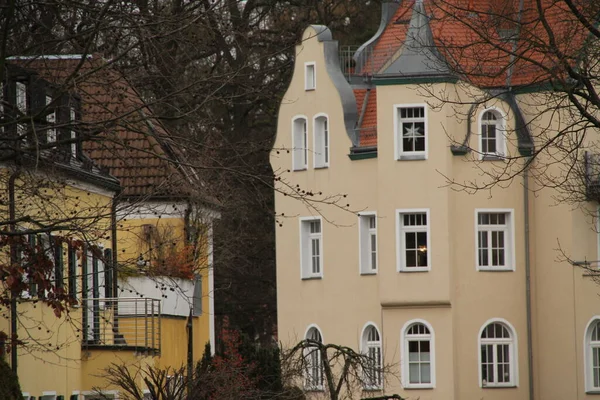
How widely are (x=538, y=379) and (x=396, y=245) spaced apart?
576 centimetres

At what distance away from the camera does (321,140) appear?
51.8 metres

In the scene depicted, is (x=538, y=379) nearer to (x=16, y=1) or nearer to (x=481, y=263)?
(x=481, y=263)

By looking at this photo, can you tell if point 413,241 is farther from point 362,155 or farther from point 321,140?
point 321,140

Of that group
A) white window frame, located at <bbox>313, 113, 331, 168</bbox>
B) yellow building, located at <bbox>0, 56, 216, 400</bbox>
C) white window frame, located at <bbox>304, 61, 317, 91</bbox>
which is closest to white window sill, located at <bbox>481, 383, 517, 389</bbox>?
white window frame, located at <bbox>313, 113, 331, 168</bbox>

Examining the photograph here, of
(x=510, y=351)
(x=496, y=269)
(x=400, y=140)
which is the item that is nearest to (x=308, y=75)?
(x=400, y=140)

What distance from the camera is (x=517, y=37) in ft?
61.1

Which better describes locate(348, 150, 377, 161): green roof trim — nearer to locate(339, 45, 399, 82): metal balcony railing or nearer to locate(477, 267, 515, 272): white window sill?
locate(339, 45, 399, 82): metal balcony railing

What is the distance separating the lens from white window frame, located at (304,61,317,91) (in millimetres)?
51719

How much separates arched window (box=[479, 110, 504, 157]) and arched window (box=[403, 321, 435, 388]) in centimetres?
562

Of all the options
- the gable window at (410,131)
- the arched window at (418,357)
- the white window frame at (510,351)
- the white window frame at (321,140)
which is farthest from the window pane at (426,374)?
the white window frame at (321,140)

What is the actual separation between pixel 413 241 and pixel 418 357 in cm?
337

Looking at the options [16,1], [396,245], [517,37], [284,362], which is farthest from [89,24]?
[396,245]

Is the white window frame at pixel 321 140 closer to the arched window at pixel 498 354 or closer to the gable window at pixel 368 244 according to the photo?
the gable window at pixel 368 244

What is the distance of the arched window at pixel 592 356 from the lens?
48625 millimetres
